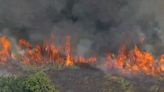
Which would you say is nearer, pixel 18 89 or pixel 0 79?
pixel 18 89

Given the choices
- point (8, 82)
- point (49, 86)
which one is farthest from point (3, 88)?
point (49, 86)

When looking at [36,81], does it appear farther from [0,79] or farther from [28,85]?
[0,79]

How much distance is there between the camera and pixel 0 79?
109 meters

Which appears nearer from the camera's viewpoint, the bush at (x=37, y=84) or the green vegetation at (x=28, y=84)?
the green vegetation at (x=28, y=84)

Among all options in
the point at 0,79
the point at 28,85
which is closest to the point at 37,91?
the point at 28,85

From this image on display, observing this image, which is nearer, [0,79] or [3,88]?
[3,88]

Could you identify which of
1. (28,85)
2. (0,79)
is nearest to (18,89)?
(28,85)

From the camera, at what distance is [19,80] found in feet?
335

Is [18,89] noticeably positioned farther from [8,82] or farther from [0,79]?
[0,79]

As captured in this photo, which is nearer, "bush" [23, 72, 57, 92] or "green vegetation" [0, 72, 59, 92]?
"green vegetation" [0, 72, 59, 92]

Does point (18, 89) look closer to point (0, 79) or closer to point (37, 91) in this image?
point (37, 91)

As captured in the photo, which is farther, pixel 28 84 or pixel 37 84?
pixel 37 84

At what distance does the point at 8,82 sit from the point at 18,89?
4897 mm

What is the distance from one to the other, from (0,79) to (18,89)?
459 inches
